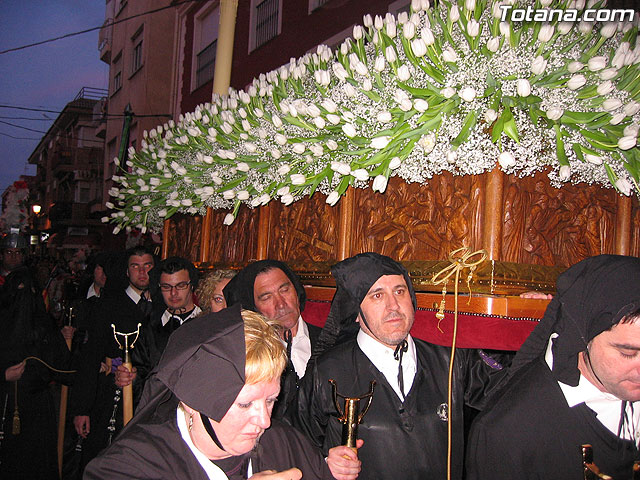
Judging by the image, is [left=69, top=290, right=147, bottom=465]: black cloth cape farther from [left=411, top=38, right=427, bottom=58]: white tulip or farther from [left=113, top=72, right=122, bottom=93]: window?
[left=113, top=72, right=122, bottom=93]: window

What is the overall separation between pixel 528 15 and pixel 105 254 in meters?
6.05

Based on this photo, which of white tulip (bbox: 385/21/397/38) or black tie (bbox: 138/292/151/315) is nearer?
white tulip (bbox: 385/21/397/38)

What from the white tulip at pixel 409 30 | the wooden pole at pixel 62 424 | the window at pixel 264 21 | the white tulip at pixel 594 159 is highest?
the window at pixel 264 21

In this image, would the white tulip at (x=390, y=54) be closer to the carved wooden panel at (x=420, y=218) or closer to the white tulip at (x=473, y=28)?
the white tulip at (x=473, y=28)

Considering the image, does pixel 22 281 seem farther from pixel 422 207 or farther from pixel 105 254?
pixel 422 207

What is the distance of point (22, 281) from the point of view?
5250 millimetres

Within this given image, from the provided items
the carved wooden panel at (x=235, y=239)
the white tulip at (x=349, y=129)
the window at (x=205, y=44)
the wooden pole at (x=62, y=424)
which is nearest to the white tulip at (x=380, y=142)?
the white tulip at (x=349, y=129)

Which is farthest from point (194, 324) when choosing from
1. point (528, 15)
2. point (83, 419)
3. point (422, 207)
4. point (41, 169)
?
point (41, 169)

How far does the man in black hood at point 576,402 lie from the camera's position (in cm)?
196

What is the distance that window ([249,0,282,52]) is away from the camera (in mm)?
11445

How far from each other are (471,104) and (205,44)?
13.8 metres

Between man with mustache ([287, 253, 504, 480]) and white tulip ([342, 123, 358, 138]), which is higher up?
white tulip ([342, 123, 358, 138])

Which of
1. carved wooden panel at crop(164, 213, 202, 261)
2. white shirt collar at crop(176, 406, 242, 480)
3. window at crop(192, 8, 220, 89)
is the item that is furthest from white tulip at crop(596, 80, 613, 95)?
window at crop(192, 8, 220, 89)

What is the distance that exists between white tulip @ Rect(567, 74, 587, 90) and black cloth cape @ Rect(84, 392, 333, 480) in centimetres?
186
